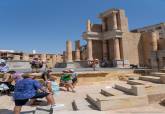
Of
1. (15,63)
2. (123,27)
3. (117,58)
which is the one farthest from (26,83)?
(123,27)

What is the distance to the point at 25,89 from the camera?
5906 millimetres

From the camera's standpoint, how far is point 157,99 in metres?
7.62

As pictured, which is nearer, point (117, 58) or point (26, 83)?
point (26, 83)

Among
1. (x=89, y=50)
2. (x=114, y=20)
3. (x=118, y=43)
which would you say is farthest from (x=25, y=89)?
(x=114, y=20)

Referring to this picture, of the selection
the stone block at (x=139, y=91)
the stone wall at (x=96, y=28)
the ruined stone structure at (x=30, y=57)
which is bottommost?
the stone block at (x=139, y=91)

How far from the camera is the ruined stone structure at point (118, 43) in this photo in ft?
103

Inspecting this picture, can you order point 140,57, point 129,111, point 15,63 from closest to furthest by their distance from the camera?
point 129,111, point 15,63, point 140,57

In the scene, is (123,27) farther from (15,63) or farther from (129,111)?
(129,111)

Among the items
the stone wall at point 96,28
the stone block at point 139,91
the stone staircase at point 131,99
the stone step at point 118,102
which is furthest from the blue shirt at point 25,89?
the stone wall at point 96,28

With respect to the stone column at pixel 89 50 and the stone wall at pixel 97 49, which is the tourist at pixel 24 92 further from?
the stone wall at pixel 97 49

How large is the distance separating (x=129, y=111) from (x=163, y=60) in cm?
2479

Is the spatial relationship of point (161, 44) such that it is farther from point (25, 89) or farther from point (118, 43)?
point (25, 89)

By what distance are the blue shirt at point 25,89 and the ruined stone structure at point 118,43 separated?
25349 mm

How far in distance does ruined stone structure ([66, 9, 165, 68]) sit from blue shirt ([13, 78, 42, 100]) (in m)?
25.3
